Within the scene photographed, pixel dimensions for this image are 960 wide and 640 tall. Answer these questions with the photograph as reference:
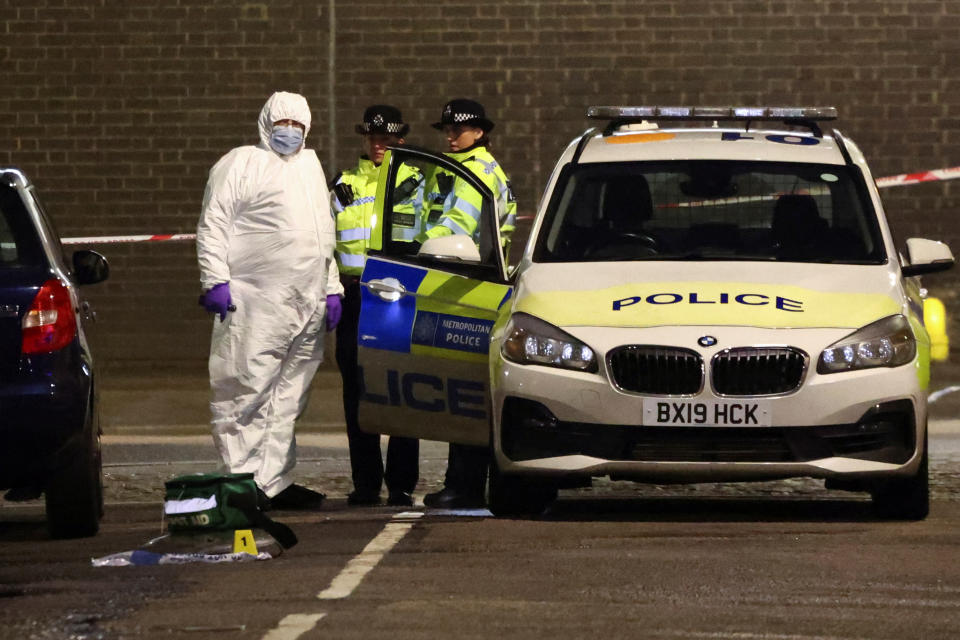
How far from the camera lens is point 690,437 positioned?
8375 millimetres

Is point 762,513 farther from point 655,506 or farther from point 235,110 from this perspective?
point 235,110

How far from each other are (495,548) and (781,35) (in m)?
10.6

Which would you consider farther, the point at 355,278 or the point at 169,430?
the point at 169,430

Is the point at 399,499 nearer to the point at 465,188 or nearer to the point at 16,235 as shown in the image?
the point at 465,188

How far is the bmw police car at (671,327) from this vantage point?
27.4 feet

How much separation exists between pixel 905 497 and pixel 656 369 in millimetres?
1200

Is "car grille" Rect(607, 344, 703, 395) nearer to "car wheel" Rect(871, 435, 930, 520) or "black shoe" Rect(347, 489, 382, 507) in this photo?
"car wheel" Rect(871, 435, 930, 520)

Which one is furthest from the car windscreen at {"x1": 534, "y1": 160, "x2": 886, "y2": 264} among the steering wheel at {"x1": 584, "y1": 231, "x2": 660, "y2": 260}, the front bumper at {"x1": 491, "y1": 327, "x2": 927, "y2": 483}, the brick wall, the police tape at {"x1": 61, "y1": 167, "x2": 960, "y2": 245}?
the brick wall

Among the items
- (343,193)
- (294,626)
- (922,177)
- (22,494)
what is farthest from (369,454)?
(922,177)

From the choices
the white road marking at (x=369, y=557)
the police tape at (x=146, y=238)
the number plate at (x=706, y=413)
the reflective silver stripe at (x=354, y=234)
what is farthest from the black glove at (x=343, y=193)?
the police tape at (x=146, y=238)

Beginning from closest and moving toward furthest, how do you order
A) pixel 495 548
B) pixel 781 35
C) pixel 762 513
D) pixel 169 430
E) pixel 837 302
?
pixel 495 548, pixel 837 302, pixel 762 513, pixel 169 430, pixel 781 35

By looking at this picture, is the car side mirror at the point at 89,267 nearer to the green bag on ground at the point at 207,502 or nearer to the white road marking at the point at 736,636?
the green bag on ground at the point at 207,502

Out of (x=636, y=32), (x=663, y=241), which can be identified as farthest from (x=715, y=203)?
(x=636, y=32)

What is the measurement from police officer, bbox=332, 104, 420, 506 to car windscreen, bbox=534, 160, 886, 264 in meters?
0.99
